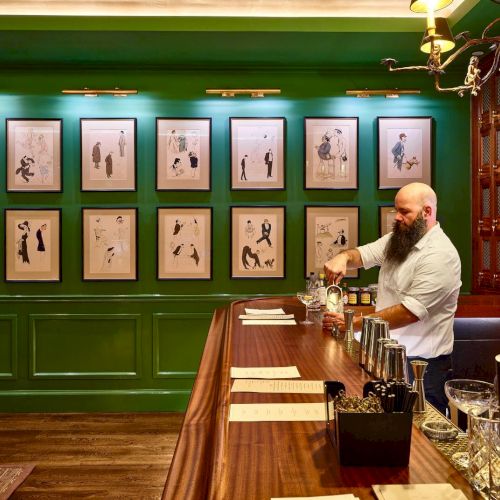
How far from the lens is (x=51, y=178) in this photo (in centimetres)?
512

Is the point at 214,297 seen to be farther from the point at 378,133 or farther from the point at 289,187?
the point at 378,133

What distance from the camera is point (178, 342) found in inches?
203

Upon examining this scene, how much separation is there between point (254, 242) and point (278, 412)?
368 cm

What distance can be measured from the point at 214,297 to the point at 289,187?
1286mm

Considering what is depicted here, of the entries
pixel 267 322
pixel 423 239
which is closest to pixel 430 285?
pixel 423 239

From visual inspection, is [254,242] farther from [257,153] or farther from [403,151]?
[403,151]

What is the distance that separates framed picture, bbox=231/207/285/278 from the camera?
5.18m

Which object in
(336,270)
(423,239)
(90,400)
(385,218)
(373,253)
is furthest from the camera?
(385,218)

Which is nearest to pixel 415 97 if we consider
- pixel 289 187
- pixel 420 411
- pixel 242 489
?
pixel 289 187

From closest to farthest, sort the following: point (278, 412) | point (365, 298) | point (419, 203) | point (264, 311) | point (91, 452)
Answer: point (278, 412) < point (419, 203) < point (264, 311) < point (91, 452) < point (365, 298)

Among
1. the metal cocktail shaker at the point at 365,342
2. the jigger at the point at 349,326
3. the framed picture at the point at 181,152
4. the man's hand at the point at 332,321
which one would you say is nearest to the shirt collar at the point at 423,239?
the man's hand at the point at 332,321

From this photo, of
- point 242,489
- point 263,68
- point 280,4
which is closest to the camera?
point 242,489

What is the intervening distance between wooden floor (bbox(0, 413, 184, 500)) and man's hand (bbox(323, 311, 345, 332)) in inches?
59.2

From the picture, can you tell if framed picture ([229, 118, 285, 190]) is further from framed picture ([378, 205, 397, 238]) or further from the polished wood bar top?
the polished wood bar top
